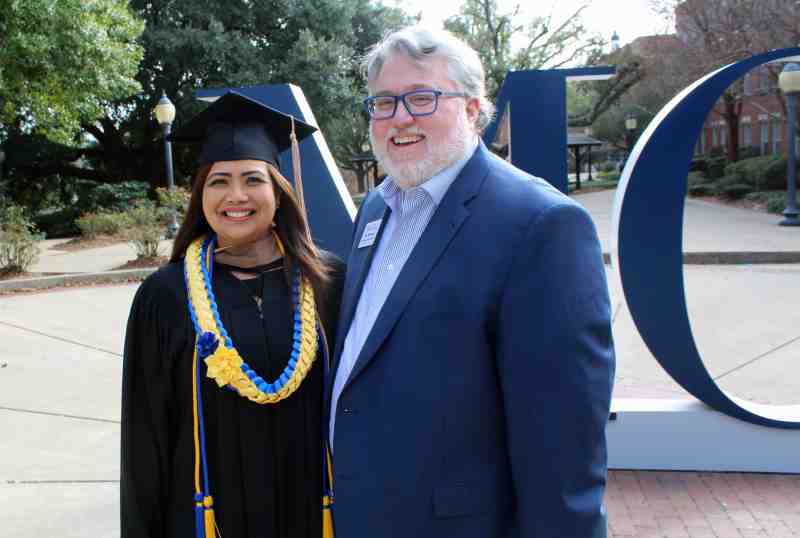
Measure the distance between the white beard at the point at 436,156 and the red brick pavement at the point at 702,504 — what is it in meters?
2.35

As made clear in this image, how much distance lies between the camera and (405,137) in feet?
6.54

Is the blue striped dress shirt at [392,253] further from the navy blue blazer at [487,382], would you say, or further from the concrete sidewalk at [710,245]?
the concrete sidewalk at [710,245]

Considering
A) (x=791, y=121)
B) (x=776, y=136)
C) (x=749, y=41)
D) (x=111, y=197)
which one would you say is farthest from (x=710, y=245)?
(x=776, y=136)

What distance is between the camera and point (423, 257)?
1823 mm

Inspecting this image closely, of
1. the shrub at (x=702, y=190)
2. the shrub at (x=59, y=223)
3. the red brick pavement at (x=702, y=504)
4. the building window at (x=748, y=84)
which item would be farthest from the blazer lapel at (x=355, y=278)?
the building window at (x=748, y=84)

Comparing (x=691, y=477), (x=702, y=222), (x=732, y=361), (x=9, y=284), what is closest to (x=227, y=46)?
(x=9, y=284)

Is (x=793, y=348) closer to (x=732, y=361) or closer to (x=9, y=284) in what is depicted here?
(x=732, y=361)

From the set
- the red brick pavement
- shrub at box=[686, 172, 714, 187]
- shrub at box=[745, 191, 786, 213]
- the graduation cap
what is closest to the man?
the graduation cap

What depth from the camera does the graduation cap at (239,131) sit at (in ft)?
8.05

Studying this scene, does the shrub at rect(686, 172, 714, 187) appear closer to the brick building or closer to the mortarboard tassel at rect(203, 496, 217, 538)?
the brick building

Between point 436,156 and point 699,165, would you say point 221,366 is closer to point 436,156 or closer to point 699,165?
point 436,156

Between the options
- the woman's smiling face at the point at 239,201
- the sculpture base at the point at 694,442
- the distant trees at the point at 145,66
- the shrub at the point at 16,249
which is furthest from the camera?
the distant trees at the point at 145,66

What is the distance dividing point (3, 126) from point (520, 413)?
2584cm

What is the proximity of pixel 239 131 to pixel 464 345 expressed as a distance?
3.96 feet
